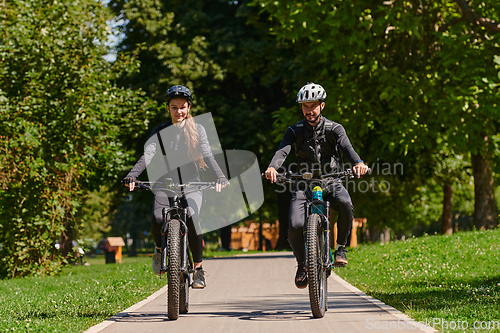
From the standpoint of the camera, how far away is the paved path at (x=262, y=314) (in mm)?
5699

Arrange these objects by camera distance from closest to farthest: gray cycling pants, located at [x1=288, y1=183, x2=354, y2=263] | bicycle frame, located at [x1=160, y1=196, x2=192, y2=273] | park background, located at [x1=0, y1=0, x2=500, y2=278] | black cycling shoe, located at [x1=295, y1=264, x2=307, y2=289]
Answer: bicycle frame, located at [x1=160, y1=196, x2=192, y2=273] < black cycling shoe, located at [x1=295, y1=264, x2=307, y2=289] < gray cycling pants, located at [x1=288, y1=183, x2=354, y2=263] < park background, located at [x1=0, y1=0, x2=500, y2=278]

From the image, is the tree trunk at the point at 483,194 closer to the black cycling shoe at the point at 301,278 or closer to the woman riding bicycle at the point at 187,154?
the black cycling shoe at the point at 301,278

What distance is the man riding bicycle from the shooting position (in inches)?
257

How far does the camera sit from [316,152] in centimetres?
668

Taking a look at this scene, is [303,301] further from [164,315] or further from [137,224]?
[137,224]

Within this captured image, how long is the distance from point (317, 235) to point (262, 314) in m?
1.18

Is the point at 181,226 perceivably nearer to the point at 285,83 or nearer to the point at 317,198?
Result: the point at 317,198

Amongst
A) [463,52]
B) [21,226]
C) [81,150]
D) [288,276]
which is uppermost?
[463,52]

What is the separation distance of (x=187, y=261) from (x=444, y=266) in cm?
631

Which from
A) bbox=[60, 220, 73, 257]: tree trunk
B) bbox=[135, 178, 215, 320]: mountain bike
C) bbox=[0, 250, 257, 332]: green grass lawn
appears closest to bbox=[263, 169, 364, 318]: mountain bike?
bbox=[135, 178, 215, 320]: mountain bike

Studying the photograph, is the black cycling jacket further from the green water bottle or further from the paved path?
the paved path

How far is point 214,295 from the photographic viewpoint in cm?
880

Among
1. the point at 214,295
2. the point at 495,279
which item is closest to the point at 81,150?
the point at 214,295

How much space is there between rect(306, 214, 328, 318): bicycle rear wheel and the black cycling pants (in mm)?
1255
